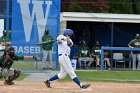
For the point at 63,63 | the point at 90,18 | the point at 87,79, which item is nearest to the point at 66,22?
the point at 90,18

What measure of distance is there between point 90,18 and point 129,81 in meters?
8.42

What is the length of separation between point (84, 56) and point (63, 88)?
1064cm

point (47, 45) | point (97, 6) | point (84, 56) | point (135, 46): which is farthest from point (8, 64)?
point (97, 6)

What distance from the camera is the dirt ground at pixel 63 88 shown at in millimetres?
14236

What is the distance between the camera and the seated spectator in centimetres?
2512

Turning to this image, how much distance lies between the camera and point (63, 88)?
15.0 meters

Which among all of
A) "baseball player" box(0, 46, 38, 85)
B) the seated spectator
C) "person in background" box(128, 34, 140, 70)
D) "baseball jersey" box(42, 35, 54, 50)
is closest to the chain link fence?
the seated spectator

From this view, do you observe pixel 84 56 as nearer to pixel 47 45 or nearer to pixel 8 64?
pixel 47 45

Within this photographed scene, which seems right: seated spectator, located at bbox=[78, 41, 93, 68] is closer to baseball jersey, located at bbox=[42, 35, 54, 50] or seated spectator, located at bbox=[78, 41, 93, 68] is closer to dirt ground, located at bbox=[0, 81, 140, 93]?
baseball jersey, located at bbox=[42, 35, 54, 50]

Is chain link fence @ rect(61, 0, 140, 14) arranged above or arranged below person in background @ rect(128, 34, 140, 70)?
above

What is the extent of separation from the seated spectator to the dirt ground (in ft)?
27.0

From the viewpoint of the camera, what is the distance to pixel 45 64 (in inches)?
883

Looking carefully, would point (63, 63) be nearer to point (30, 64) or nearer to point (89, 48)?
point (30, 64)

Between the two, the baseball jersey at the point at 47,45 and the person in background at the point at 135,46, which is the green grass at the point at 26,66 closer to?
the baseball jersey at the point at 47,45
